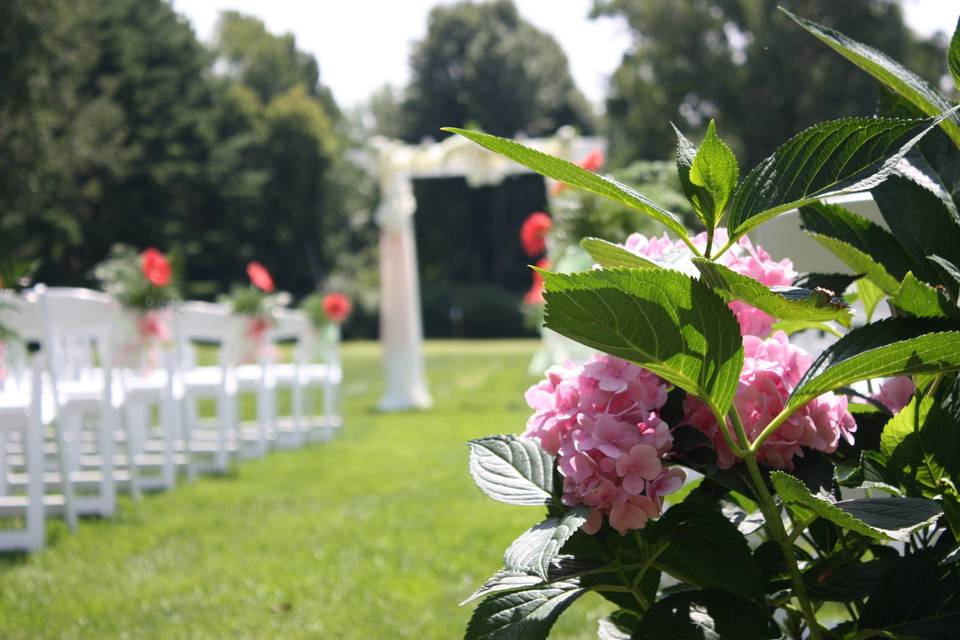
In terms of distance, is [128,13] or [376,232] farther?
[376,232]

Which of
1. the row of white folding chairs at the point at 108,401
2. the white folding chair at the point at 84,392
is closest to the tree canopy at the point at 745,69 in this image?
the row of white folding chairs at the point at 108,401

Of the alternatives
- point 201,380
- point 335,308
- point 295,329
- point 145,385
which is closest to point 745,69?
point 335,308

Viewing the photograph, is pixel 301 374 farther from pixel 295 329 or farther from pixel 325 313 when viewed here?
pixel 325 313

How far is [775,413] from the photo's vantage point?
0.85m

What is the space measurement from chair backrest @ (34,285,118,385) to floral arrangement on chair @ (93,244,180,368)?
10 centimetres

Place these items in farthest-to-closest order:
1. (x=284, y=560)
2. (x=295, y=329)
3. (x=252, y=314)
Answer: (x=295, y=329) < (x=252, y=314) < (x=284, y=560)

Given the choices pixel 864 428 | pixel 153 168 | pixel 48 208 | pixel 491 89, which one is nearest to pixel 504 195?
pixel 491 89

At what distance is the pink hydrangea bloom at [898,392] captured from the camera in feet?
3.35

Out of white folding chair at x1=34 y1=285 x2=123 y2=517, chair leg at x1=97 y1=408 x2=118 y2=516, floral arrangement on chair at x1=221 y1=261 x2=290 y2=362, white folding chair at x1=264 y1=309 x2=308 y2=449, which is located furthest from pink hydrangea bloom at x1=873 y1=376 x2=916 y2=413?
white folding chair at x1=264 y1=309 x2=308 y2=449

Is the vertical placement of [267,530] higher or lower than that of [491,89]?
lower

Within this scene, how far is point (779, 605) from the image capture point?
0.90 meters

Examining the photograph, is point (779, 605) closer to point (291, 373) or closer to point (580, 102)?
point (291, 373)

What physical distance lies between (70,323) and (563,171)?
4.42 metres

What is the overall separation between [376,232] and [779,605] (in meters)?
35.8
